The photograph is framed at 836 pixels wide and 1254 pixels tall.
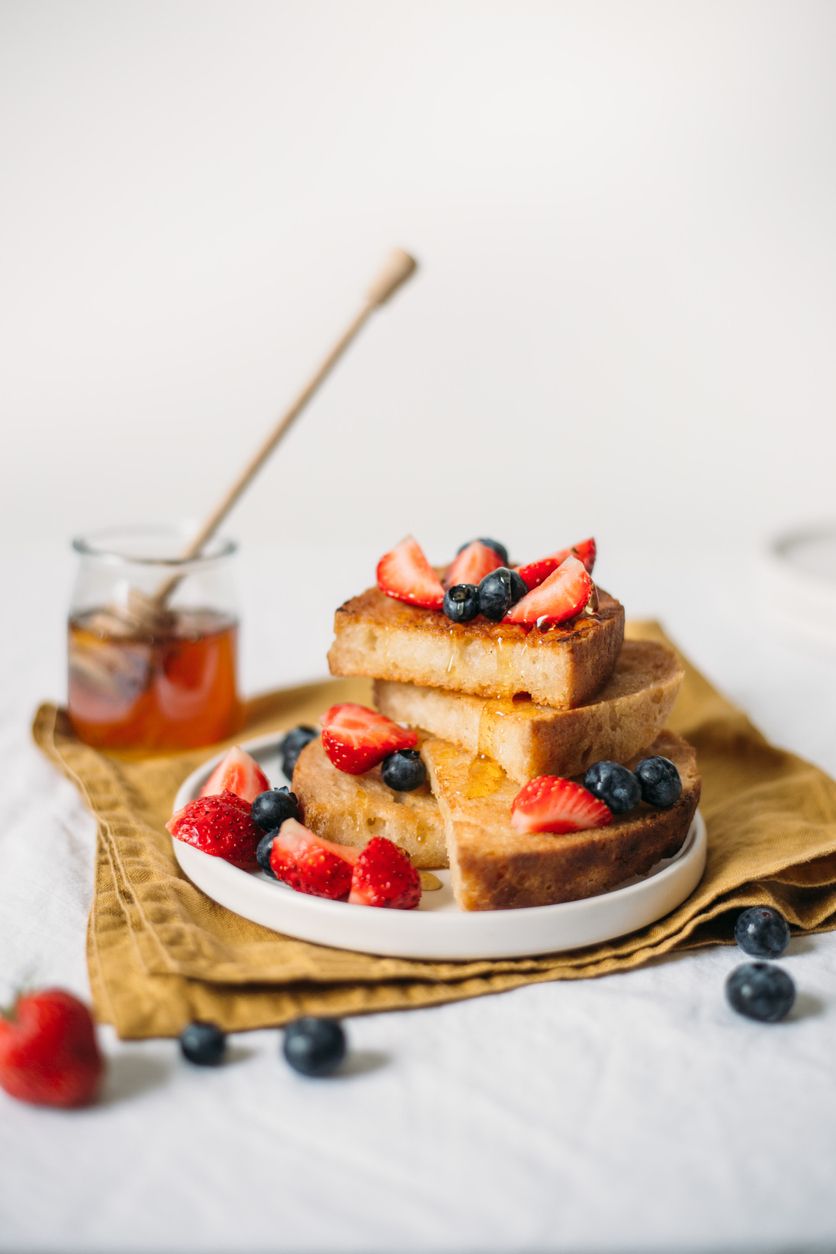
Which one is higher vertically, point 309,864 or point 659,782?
point 659,782

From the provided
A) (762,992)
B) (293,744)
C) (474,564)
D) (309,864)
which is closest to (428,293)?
(474,564)

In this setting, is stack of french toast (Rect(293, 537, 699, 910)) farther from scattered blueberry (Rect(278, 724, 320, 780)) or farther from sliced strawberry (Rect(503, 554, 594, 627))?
scattered blueberry (Rect(278, 724, 320, 780))

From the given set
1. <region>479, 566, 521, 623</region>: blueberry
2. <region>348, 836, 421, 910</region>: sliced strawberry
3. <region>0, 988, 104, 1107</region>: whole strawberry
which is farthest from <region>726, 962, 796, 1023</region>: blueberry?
<region>0, 988, 104, 1107</region>: whole strawberry

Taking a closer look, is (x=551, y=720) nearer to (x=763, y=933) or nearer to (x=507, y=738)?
(x=507, y=738)

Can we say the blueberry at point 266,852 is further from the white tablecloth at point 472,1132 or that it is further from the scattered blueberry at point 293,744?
the scattered blueberry at point 293,744

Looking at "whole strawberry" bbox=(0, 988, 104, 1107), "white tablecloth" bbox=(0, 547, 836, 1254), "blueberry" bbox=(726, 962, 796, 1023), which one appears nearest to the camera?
"white tablecloth" bbox=(0, 547, 836, 1254)

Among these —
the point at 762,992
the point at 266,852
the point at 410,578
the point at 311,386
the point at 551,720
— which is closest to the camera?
the point at 762,992
